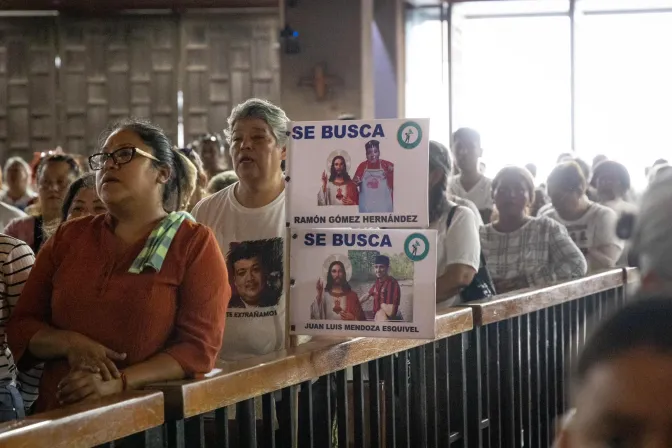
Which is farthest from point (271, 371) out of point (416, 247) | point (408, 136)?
point (408, 136)

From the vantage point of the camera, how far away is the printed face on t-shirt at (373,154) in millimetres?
3752

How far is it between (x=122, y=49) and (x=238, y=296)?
1268 cm

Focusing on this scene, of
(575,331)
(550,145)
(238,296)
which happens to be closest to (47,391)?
(238,296)

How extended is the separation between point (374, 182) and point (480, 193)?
13.7 feet

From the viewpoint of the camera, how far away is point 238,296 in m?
4.13

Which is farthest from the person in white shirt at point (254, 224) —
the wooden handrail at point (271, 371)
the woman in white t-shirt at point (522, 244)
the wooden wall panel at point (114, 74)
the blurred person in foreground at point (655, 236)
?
the wooden wall panel at point (114, 74)

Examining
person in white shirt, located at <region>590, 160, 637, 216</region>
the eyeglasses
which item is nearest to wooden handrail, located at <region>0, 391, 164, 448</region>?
the eyeglasses

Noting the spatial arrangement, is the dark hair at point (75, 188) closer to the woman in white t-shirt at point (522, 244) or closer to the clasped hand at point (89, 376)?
the clasped hand at point (89, 376)

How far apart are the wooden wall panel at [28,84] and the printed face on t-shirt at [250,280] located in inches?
503

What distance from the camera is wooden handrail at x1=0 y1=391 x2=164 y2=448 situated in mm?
2228

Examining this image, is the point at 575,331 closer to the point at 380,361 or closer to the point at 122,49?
the point at 380,361

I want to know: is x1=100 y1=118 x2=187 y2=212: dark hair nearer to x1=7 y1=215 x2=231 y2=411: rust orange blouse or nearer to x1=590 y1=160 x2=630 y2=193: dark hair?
x1=7 y1=215 x2=231 y2=411: rust orange blouse

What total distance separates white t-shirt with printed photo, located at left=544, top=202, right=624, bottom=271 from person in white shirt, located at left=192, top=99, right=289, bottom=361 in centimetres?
306

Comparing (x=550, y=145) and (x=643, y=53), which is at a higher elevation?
(x=643, y=53)
